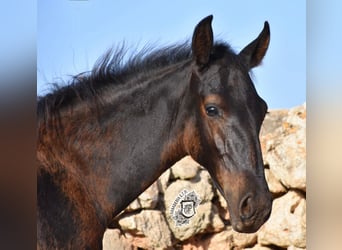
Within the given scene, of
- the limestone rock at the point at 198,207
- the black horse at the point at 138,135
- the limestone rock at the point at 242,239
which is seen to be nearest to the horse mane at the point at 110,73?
the black horse at the point at 138,135

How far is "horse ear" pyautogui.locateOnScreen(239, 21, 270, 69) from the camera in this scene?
94.1 inches

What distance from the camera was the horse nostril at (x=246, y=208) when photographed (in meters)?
2.24

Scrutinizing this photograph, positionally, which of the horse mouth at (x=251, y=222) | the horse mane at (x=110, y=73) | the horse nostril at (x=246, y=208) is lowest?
the horse mouth at (x=251, y=222)

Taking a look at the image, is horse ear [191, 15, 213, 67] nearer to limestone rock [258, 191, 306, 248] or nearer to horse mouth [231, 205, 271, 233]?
horse mouth [231, 205, 271, 233]

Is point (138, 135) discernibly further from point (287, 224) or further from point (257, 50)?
point (287, 224)

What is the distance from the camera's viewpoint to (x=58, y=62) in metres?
2.51

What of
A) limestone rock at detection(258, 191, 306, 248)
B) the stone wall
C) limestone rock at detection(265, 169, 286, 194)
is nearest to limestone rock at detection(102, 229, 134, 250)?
the stone wall

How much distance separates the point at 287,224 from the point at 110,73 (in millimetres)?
1348

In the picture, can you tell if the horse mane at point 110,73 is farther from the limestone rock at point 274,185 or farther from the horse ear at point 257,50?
the limestone rock at point 274,185

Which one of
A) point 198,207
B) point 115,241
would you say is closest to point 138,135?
point 198,207

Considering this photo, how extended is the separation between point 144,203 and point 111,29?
0.92 meters

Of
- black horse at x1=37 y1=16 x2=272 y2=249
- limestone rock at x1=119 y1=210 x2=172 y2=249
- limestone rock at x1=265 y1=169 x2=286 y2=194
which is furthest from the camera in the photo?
limestone rock at x1=265 y1=169 x2=286 y2=194

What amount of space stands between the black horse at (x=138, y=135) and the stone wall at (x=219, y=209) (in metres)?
0.52

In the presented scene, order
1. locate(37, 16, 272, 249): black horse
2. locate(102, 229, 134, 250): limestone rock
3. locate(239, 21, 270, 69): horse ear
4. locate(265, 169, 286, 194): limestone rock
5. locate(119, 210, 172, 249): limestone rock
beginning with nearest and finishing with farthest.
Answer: locate(37, 16, 272, 249): black horse < locate(239, 21, 270, 69): horse ear < locate(102, 229, 134, 250): limestone rock < locate(119, 210, 172, 249): limestone rock < locate(265, 169, 286, 194): limestone rock
